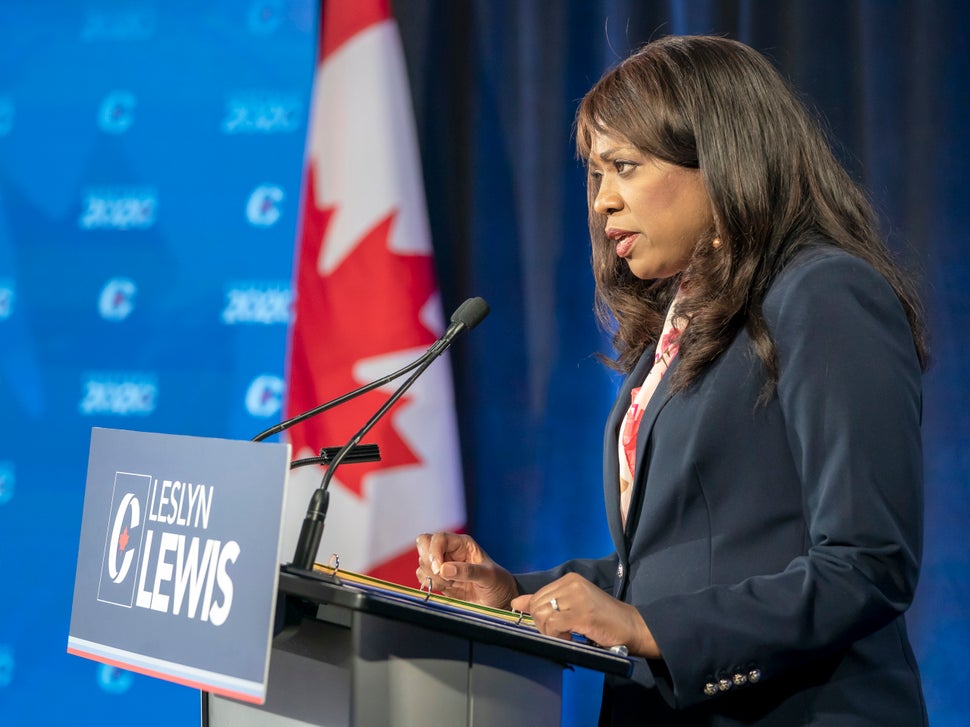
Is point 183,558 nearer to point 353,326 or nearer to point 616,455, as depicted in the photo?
point 616,455

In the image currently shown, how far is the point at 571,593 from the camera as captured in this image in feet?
3.77

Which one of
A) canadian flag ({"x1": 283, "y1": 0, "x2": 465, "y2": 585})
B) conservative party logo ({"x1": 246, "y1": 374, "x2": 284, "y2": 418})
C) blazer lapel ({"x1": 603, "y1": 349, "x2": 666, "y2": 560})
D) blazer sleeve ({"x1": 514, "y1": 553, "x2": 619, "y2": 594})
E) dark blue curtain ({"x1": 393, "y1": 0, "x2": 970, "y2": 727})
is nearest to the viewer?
blazer lapel ({"x1": 603, "y1": 349, "x2": 666, "y2": 560})

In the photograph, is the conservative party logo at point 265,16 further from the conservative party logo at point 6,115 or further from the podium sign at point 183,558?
the podium sign at point 183,558

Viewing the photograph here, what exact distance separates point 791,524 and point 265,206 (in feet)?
7.27

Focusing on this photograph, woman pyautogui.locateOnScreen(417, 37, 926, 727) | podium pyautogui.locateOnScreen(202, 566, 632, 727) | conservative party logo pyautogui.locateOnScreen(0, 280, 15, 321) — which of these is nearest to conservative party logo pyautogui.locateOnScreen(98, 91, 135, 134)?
conservative party logo pyautogui.locateOnScreen(0, 280, 15, 321)

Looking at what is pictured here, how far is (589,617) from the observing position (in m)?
1.14

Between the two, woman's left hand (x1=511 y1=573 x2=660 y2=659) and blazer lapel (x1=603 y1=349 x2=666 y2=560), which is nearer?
woman's left hand (x1=511 y1=573 x2=660 y2=659)

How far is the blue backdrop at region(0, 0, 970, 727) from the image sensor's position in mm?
2803

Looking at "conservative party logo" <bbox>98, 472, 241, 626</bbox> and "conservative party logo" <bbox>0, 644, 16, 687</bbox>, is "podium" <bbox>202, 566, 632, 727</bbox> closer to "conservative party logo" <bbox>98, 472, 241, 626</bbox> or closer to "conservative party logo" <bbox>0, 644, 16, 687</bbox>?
"conservative party logo" <bbox>98, 472, 241, 626</bbox>

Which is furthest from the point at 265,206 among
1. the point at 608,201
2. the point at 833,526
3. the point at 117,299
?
the point at 833,526

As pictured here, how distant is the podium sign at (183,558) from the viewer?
104 cm

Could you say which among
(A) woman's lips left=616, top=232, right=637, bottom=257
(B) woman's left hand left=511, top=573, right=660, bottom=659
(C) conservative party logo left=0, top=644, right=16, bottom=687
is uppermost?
(A) woman's lips left=616, top=232, right=637, bottom=257

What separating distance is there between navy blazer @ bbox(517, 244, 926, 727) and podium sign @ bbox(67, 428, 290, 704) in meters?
0.42

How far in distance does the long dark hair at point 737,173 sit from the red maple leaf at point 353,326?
134 cm
